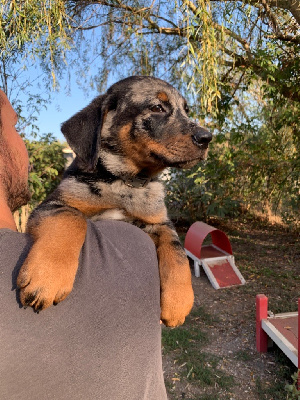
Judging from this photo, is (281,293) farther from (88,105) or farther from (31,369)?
(31,369)

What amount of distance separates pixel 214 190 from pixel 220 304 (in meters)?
3.98

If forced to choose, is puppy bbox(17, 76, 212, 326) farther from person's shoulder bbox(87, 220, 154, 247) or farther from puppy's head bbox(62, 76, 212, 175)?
person's shoulder bbox(87, 220, 154, 247)

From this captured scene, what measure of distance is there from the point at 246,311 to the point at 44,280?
15.5 ft

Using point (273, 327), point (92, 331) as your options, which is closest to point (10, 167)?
point (92, 331)

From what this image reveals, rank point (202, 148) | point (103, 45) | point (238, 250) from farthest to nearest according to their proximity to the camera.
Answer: point (238, 250) < point (103, 45) < point (202, 148)

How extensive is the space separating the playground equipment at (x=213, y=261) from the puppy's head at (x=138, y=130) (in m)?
4.12

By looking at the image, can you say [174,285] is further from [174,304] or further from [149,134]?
[149,134]

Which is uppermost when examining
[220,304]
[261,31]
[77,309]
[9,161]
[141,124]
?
[261,31]

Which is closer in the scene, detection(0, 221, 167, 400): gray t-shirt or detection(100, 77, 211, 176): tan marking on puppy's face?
detection(0, 221, 167, 400): gray t-shirt

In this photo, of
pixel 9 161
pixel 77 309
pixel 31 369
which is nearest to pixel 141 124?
pixel 9 161

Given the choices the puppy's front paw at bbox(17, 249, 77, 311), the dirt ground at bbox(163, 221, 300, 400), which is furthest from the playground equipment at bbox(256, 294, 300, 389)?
the puppy's front paw at bbox(17, 249, 77, 311)

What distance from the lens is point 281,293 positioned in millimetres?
5906

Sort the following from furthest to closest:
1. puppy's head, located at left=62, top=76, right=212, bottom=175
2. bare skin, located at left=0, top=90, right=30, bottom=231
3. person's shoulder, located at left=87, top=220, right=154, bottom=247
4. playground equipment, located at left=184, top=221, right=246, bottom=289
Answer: playground equipment, located at left=184, top=221, right=246, bottom=289
puppy's head, located at left=62, top=76, right=212, bottom=175
bare skin, located at left=0, top=90, right=30, bottom=231
person's shoulder, located at left=87, top=220, right=154, bottom=247

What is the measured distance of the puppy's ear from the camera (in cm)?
209
